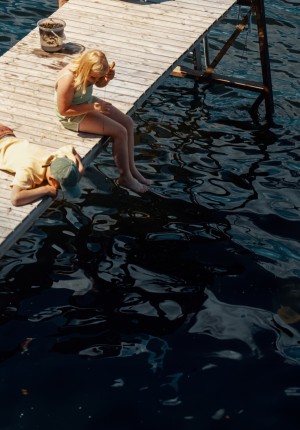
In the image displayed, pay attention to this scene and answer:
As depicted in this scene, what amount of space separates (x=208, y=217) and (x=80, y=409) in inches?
150

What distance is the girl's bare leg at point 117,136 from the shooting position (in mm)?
10156

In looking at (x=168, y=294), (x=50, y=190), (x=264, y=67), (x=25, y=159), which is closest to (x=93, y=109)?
(x=25, y=159)

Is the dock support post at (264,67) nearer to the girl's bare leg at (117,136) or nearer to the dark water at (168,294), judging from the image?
the dark water at (168,294)

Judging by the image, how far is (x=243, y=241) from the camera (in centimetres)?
1116

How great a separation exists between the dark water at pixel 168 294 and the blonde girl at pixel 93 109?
0.97 m

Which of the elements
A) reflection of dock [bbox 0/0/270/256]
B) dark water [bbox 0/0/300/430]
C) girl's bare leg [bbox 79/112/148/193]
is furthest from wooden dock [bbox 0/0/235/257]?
dark water [bbox 0/0/300/430]

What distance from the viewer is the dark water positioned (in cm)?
869

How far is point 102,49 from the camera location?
39.7 feet

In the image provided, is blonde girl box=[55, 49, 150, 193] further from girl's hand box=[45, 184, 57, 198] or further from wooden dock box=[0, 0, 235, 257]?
girl's hand box=[45, 184, 57, 198]

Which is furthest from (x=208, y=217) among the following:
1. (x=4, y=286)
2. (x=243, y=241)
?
(x=4, y=286)

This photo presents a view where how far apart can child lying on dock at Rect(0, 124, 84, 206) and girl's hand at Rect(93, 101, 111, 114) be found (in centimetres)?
76

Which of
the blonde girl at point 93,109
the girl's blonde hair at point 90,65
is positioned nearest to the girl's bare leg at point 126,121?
the blonde girl at point 93,109

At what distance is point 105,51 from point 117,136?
2.16 m

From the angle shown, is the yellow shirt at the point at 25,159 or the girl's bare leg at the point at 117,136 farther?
the girl's bare leg at the point at 117,136
